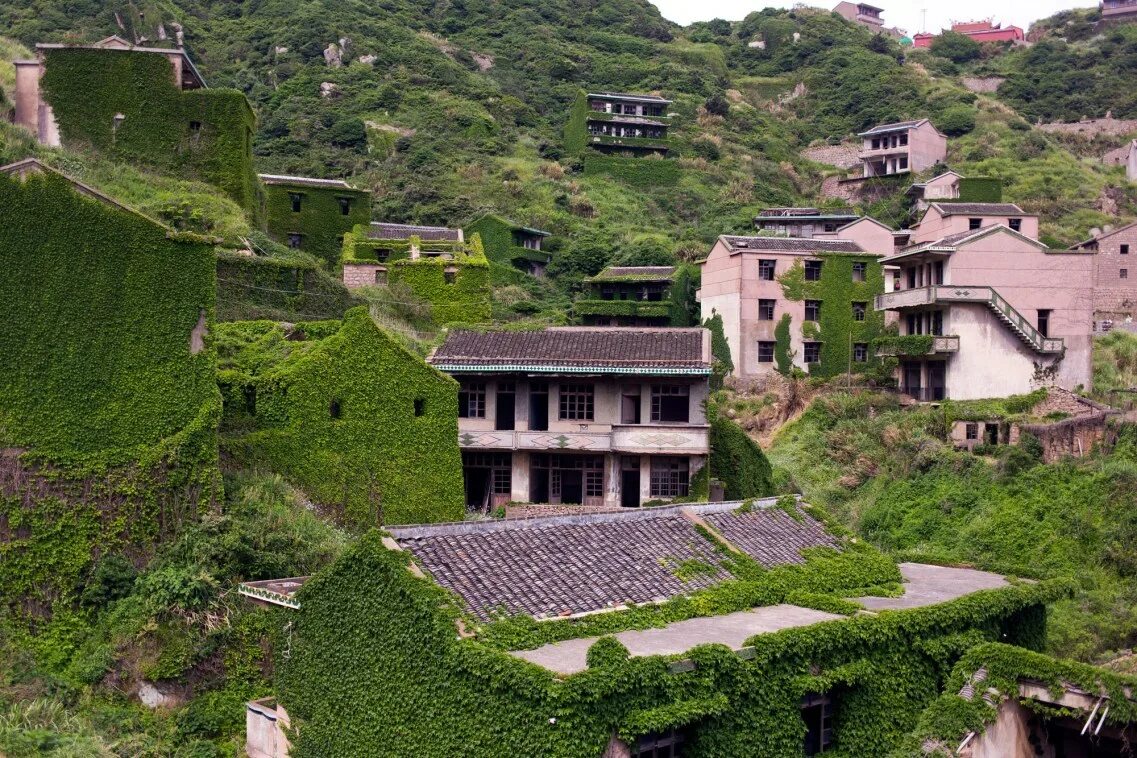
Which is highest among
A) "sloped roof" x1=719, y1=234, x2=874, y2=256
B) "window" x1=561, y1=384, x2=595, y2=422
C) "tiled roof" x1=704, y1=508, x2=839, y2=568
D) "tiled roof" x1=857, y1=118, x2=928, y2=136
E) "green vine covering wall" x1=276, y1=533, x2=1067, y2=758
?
"tiled roof" x1=857, y1=118, x2=928, y2=136

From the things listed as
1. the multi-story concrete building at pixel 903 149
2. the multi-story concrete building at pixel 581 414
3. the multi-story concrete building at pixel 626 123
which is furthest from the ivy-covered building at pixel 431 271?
the multi-story concrete building at pixel 903 149

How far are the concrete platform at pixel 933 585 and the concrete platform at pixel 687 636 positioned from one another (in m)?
1.53

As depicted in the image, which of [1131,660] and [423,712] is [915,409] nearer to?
[1131,660]

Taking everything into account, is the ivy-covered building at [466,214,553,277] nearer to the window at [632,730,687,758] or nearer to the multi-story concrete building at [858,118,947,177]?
the multi-story concrete building at [858,118,947,177]

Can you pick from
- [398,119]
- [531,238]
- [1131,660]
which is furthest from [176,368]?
[398,119]

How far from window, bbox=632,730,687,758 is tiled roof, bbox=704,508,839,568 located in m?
4.76

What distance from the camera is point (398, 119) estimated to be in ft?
270

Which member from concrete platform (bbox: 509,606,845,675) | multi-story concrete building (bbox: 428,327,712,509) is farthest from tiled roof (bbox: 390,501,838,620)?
multi-story concrete building (bbox: 428,327,712,509)

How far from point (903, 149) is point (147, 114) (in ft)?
183

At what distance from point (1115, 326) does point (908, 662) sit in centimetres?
4143

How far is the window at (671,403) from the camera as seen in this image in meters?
31.7

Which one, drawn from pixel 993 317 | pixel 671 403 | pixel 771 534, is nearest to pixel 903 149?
pixel 993 317

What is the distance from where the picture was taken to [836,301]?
48.2 metres

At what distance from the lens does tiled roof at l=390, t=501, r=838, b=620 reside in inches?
619
